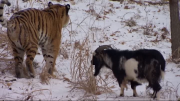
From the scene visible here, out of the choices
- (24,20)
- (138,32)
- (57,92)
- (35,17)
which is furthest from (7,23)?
(138,32)

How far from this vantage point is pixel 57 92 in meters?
5.84

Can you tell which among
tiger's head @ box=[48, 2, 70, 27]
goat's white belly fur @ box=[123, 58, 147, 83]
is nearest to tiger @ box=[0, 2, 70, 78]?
tiger's head @ box=[48, 2, 70, 27]

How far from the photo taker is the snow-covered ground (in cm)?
560

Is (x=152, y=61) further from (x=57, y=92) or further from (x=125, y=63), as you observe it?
(x=57, y=92)

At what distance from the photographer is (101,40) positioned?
10.6m

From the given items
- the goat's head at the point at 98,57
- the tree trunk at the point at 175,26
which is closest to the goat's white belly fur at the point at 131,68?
the goat's head at the point at 98,57

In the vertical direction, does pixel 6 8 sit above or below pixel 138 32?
above

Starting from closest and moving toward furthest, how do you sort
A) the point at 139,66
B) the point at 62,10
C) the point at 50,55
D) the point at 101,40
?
1. the point at 139,66
2. the point at 50,55
3. the point at 62,10
4. the point at 101,40

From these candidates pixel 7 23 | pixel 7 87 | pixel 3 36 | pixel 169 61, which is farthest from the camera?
pixel 169 61

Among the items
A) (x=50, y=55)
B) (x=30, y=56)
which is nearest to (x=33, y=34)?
(x=30, y=56)

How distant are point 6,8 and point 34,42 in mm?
6069

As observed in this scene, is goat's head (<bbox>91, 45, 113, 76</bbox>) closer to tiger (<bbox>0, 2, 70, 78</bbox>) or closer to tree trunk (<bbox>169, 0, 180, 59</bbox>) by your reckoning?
tiger (<bbox>0, 2, 70, 78</bbox>)

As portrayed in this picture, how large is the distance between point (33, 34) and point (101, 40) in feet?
14.5

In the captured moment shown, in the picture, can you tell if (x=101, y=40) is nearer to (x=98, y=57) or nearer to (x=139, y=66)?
(x=98, y=57)
